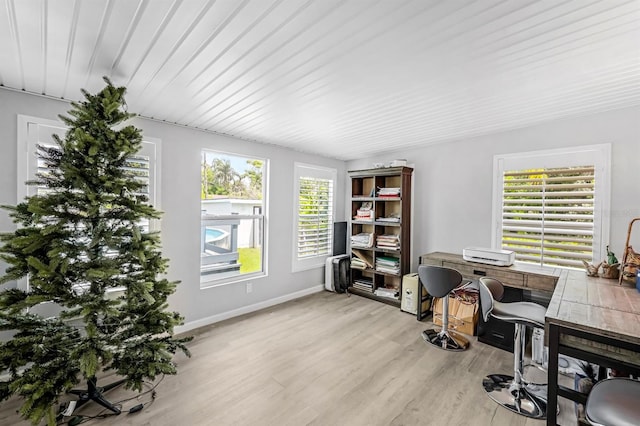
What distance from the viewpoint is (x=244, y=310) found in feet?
12.2

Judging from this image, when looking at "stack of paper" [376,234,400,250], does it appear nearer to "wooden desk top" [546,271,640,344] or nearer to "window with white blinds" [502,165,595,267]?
"window with white blinds" [502,165,595,267]

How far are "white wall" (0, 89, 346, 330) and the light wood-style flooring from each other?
0.37 m

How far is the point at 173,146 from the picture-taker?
122 inches

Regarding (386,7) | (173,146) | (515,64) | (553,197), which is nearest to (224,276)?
(173,146)

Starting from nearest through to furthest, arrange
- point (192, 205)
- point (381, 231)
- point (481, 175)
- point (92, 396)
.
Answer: point (92, 396)
point (192, 205)
point (481, 175)
point (381, 231)

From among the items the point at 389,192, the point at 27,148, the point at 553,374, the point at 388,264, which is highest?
the point at 27,148

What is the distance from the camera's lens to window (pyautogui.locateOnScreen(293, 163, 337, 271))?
14.5 feet

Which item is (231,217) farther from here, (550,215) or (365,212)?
(550,215)

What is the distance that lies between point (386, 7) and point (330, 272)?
12.9 ft

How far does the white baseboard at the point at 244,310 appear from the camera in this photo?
10.5ft

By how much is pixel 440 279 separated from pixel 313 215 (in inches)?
92.7

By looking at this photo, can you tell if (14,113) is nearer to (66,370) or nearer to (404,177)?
(66,370)

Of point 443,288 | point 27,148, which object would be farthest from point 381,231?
point 27,148

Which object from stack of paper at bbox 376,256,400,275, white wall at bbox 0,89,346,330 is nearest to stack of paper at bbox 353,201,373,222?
stack of paper at bbox 376,256,400,275
